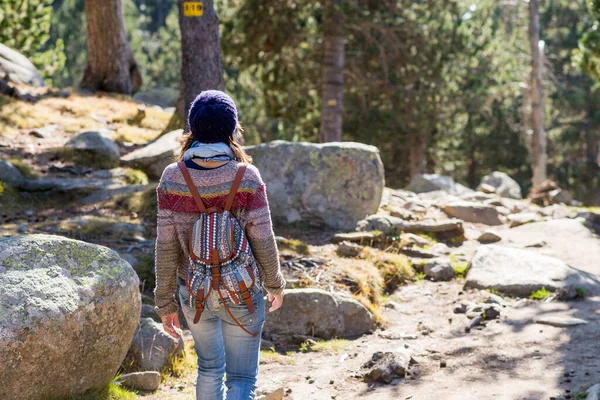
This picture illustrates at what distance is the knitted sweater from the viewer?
3502 millimetres

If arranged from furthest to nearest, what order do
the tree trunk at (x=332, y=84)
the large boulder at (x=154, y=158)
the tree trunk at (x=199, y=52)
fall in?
the tree trunk at (x=332, y=84) < the large boulder at (x=154, y=158) < the tree trunk at (x=199, y=52)

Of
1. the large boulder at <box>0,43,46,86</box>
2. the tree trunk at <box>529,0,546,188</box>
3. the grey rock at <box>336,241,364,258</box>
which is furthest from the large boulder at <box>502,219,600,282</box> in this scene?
the large boulder at <box>0,43,46,86</box>

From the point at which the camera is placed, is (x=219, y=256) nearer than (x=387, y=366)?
Yes

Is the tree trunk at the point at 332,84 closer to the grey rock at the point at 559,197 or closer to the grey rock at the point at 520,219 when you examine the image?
the grey rock at the point at 520,219

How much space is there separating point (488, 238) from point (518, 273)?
271cm

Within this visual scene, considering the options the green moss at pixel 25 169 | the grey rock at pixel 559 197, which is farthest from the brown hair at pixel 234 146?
the grey rock at pixel 559 197

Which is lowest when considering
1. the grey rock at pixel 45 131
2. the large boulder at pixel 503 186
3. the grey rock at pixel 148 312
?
the large boulder at pixel 503 186

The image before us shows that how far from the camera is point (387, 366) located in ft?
18.1

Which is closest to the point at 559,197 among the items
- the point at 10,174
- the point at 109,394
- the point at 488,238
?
the point at 488,238

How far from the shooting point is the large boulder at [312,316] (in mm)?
6766

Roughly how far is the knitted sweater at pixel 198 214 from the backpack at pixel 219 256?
0.04m

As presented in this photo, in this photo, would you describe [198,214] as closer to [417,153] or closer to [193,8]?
[193,8]

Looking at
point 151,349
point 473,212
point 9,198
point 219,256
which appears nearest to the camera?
point 219,256

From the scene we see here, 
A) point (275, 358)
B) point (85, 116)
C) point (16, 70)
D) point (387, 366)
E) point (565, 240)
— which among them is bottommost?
point (275, 358)
